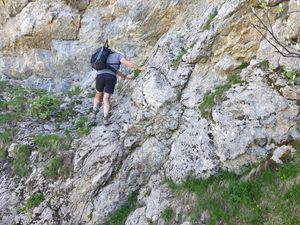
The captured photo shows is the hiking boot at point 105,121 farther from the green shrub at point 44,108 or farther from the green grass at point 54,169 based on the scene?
the green shrub at point 44,108

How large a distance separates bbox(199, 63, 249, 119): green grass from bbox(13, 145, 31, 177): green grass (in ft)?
17.7

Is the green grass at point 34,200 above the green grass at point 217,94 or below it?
below

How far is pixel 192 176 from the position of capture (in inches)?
349

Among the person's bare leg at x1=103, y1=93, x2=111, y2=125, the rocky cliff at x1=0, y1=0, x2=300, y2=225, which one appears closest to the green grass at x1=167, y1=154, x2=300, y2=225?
the rocky cliff at x1=0, y1=0, x2=300, y2=225

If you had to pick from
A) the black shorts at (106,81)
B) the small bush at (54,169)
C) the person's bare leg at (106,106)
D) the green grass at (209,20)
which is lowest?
the small bush at (54,169)

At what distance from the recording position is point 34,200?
10.1 metres

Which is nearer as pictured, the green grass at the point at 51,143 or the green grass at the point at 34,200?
the green grass at the point at 34,200

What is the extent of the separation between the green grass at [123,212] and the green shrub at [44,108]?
196 inches

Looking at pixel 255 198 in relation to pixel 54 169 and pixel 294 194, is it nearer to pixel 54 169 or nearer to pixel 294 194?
pixel 294 194

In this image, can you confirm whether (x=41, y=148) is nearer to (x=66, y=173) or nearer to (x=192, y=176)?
(x=66, y=173)

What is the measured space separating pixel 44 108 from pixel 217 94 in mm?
6623

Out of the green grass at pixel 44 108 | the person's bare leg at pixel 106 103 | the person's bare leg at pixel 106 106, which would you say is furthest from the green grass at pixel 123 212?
the green grass at pixel 44 108

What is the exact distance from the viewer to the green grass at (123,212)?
9.19 m

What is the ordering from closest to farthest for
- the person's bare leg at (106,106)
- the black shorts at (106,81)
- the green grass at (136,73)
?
the person's bare leg at (106,106) → the black shorts at (106,81) → the green grass at (136,73)
